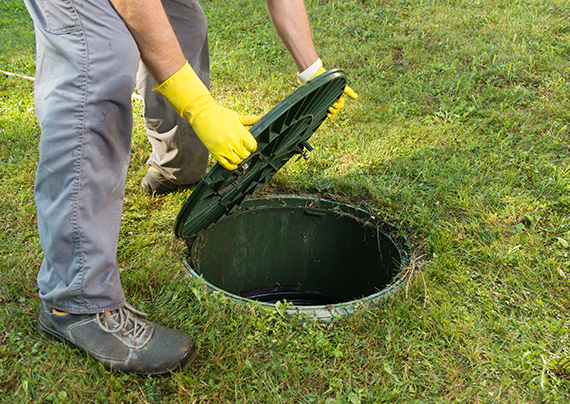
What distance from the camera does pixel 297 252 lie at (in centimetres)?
312

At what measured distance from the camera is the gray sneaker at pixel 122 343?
5.46 ft

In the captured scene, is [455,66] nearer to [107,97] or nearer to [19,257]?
[107,97]

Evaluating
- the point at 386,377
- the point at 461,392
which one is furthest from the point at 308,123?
the point at 461,392

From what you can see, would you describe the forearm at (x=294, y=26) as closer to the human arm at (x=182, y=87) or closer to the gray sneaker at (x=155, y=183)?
the human arm at (x=182, y=87)

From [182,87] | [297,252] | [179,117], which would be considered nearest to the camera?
[182,87]

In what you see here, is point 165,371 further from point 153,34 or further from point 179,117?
point 179,117

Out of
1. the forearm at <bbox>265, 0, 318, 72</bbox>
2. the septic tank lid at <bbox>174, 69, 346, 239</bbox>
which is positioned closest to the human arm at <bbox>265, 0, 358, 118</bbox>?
the forearm at <bbox>265, 0, 318, 72</bbox>

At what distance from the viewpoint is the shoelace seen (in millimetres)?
1690

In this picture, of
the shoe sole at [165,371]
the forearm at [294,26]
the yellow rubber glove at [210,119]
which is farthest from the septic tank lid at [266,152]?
the shoe sole at [165,371]

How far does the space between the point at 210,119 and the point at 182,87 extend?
0.16 meters

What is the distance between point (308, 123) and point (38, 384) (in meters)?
1.54

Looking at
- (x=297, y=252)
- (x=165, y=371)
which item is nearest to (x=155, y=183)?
(x=297, y=252)

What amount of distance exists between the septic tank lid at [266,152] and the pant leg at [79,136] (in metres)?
0.38

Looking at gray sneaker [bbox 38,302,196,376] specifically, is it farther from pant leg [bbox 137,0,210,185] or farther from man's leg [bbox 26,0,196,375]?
pant leg [bbox 137,0,210,185]
